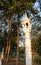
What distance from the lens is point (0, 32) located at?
15.8 m

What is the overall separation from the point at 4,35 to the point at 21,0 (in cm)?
580

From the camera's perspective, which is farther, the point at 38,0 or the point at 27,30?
the point at 38,0

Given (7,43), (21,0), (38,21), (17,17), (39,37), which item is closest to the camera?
(21,0)

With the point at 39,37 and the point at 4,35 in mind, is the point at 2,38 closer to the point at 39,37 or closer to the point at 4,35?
the point at 4,35

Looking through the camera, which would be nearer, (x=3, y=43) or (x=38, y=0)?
(x=38, y=0)

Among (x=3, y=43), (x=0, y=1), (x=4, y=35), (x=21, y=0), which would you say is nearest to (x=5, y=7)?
(x=0, y=1)

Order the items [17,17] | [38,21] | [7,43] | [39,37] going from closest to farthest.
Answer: [38,21] < [17,17] < [7,43] < [39,37]

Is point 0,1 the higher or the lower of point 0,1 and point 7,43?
the higher

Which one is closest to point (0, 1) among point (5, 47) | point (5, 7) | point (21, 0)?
point (5, 7)

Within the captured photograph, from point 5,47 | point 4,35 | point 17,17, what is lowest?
point 5,47

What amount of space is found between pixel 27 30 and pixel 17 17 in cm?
420

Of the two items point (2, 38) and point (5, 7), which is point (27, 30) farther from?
point (2, 38)

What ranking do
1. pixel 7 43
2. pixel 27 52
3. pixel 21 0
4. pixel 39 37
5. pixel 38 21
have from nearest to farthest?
1. pixel 27 52
2. pixel 21 0
3. pixel 38 21
4. pixel 7 43
5. pixel 39 37

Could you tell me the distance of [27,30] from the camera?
30.1ft
